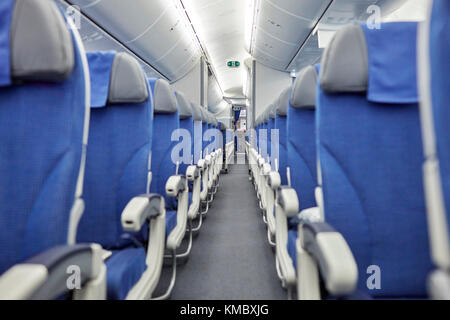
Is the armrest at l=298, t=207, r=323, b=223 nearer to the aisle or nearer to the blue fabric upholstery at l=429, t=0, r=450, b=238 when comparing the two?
the aisle

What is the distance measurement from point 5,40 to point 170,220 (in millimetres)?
1311

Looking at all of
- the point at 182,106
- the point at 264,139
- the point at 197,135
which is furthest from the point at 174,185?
the point at 264,139

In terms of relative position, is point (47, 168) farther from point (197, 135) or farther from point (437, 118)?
point (197, 135)

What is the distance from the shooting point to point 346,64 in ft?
3.01

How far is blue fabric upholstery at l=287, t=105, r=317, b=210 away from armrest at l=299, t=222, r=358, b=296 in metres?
0.91

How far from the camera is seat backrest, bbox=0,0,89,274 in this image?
0.72 m

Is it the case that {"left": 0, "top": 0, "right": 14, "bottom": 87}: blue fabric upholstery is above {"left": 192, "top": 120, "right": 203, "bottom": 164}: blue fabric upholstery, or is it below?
below

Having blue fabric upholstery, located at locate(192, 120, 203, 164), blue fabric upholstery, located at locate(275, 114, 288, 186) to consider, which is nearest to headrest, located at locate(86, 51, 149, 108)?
blue fabric upholstery, located at locate(275, 114, 288, 186)

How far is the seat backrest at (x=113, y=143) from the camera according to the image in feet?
4.17

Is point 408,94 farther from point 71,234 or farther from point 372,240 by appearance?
point 71,234

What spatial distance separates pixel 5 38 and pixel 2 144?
0.30m

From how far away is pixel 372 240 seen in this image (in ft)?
3.12

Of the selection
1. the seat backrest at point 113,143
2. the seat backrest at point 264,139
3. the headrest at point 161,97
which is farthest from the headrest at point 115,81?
the seat backrest at point 264,139
